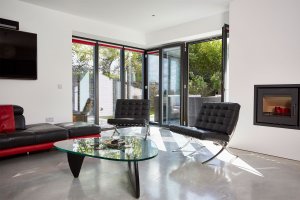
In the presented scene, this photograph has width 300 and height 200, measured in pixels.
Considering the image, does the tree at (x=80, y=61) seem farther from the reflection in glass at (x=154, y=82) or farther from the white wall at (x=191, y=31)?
the reflection in glass at (x=154, y=82)

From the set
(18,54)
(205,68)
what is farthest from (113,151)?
(205,68)

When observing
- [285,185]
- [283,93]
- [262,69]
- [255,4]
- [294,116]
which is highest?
[255,4]

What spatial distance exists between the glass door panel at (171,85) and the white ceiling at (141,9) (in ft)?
3.23

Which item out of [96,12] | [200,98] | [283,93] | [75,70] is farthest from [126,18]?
[283,93]

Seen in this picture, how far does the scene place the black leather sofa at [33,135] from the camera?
3.25 m

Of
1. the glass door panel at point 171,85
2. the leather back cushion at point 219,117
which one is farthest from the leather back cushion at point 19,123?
the glass door panel at point 171,85

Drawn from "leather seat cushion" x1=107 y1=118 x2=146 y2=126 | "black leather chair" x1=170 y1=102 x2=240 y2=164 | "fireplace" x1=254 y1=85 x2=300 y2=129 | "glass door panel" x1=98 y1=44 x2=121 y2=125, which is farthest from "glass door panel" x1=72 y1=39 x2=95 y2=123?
"fireplace" x1=254 y1=85 x2=300 y2=129

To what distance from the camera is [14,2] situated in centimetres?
425

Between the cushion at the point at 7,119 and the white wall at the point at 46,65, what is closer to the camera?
the cushion at the point at 7,119

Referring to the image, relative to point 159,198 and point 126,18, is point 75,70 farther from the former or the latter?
point 159,198

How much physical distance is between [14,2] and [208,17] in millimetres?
3905

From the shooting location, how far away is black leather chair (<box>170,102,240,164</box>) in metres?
3.32

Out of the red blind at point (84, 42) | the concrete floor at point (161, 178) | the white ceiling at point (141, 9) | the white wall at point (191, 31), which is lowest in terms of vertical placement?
the concrete floor at point (161, 178)

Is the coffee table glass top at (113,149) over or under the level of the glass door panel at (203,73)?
under
